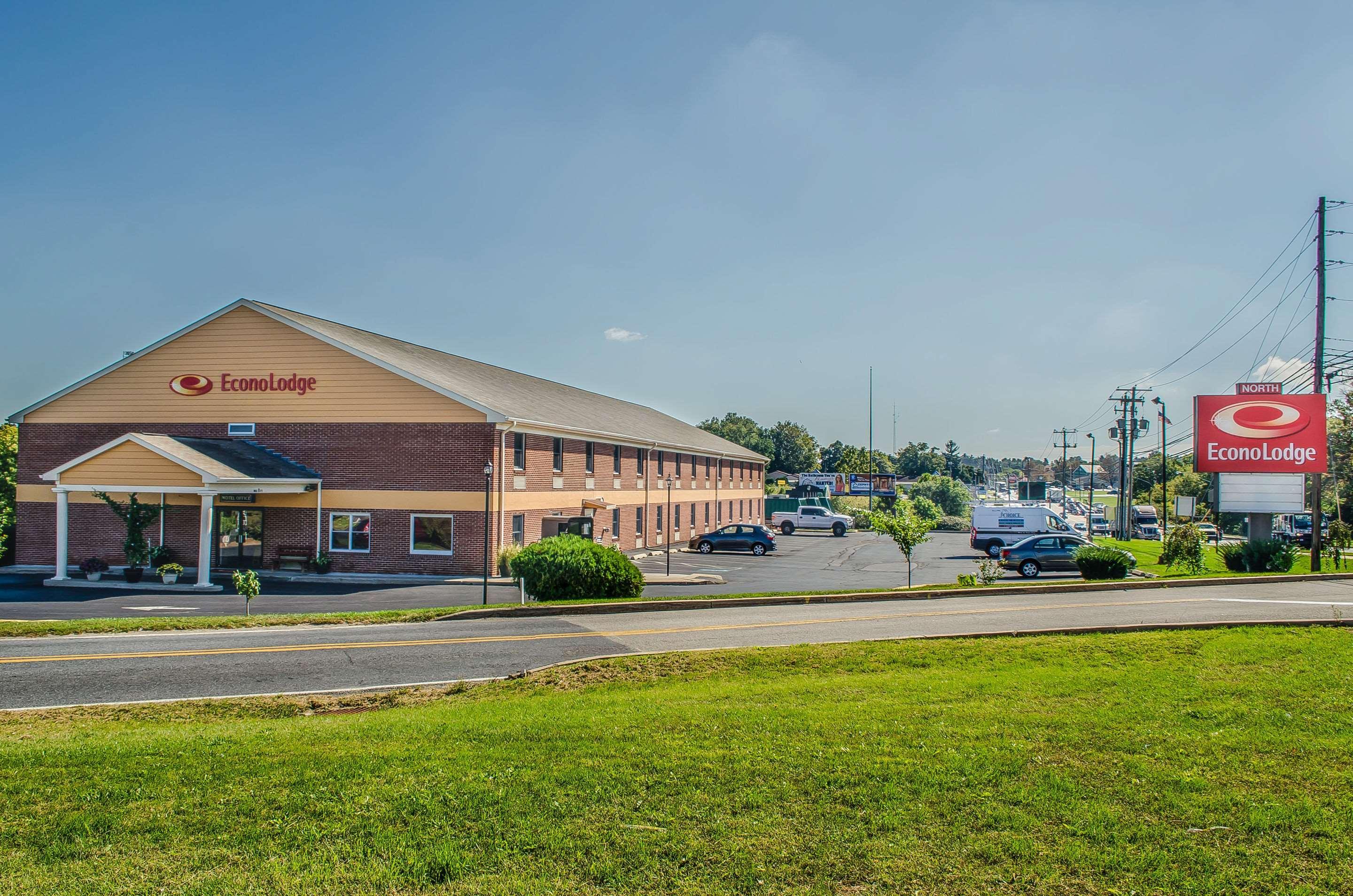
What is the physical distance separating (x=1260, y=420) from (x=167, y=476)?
123 ft

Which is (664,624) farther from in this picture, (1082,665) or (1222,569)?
(1222,569)

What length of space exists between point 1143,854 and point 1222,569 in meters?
27.6

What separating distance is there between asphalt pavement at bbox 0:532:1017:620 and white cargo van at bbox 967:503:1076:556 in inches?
48.0

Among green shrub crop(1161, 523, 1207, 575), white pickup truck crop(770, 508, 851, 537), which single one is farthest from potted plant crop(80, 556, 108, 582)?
white pickup truck crop(770, 508, 851, 537)

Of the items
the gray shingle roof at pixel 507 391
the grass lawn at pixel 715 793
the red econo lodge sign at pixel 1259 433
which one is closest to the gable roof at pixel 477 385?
the gray shingle roof at pixel 507 391

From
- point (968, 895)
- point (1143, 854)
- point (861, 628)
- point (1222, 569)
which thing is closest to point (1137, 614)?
point (861, 628)

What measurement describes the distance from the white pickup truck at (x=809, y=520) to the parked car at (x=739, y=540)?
55.3 ft

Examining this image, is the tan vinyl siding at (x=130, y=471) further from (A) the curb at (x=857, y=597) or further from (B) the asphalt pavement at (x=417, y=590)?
(A) the curb at (x=857, y=597)

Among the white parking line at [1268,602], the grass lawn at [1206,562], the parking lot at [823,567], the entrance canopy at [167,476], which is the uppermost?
the entrance canopy at [167,476]

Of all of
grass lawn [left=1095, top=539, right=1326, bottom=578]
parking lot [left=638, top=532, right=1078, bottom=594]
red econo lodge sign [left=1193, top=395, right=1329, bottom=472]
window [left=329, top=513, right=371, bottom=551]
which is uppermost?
red econo lodge sign [left=1193, top=395, right=1329, bottom=472]

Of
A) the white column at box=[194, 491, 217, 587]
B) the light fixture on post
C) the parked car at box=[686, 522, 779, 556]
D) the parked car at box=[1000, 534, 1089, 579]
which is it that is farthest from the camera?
the parked car at box=[686, 522, 779, 556]

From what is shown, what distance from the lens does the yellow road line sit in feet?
42.1

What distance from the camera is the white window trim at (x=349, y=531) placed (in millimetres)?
27938

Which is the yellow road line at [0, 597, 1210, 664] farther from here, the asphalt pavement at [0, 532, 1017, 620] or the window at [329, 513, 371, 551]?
the window at [329, 513, 371, 551]
